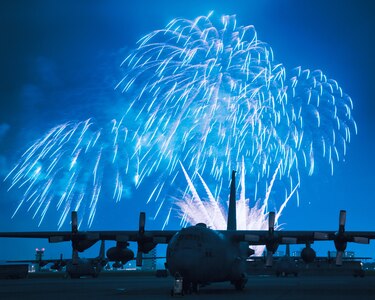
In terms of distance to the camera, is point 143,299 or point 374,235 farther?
point 374,235

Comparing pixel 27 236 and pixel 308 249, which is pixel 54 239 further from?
pixel 308 249

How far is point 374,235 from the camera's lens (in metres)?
36.5

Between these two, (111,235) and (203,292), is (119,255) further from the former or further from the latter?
(203,292)

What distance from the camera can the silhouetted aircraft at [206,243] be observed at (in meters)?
29.2

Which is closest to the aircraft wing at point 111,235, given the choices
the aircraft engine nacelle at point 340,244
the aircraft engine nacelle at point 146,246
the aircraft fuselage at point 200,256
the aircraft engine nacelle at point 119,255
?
the aircraft engine nacelle at point 146,246

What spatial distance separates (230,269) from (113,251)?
8.41 metres

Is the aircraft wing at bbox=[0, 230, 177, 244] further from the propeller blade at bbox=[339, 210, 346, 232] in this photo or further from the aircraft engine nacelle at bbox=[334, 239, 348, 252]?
the propeller blade at bbox=[339, 210, 346, 232]

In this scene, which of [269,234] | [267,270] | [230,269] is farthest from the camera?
[267,270]

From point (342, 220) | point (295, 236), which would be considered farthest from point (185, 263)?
point (342, 220)

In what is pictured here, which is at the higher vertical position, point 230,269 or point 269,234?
point 269,234

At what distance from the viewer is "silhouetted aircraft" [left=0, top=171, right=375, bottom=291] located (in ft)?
95.9

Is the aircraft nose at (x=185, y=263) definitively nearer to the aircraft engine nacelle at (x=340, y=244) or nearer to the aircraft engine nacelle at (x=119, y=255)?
the aircraft engine nacelle at (x=119, y=255)

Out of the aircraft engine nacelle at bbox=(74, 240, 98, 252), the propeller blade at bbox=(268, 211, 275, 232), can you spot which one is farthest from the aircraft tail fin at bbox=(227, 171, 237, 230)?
the aircraft engine nacelle at bbox=(74, 240, 98, 252)

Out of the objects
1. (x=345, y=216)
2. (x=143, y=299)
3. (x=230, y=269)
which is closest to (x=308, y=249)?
(x=345, y=216)
